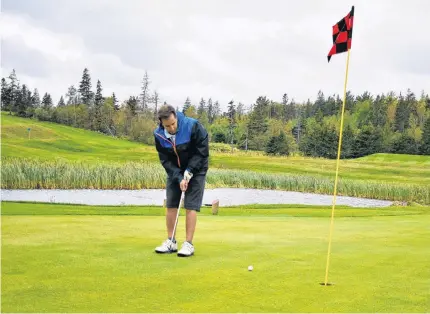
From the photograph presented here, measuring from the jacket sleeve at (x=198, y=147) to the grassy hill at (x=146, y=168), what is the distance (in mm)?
24084

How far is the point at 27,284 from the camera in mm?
4219

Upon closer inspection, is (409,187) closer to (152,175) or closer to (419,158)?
(152,175)

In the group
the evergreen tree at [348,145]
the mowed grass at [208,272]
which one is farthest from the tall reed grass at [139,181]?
the evergreen tree at [348,145]

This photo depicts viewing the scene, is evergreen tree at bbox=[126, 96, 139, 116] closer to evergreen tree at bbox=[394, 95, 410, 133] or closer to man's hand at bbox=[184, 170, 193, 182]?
evergreen tree at bbox=[394, 95, 410, 133]

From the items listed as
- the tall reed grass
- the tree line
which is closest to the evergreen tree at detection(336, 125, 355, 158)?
the tree line

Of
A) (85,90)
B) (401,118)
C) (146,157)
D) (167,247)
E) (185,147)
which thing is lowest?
(146,157)

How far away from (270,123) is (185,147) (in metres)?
105

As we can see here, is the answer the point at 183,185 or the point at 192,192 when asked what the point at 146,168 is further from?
the point at 183,185

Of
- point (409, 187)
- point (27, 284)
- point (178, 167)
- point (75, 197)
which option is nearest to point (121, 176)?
point (75, 197)

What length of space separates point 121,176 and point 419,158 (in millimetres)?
55912

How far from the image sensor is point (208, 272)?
4.88 meters

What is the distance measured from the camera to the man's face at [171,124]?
5.93 m

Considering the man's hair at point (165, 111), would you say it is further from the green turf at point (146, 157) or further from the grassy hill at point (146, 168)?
the green turf at point (146, 157)

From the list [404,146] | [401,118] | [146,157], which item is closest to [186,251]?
[146,157]
